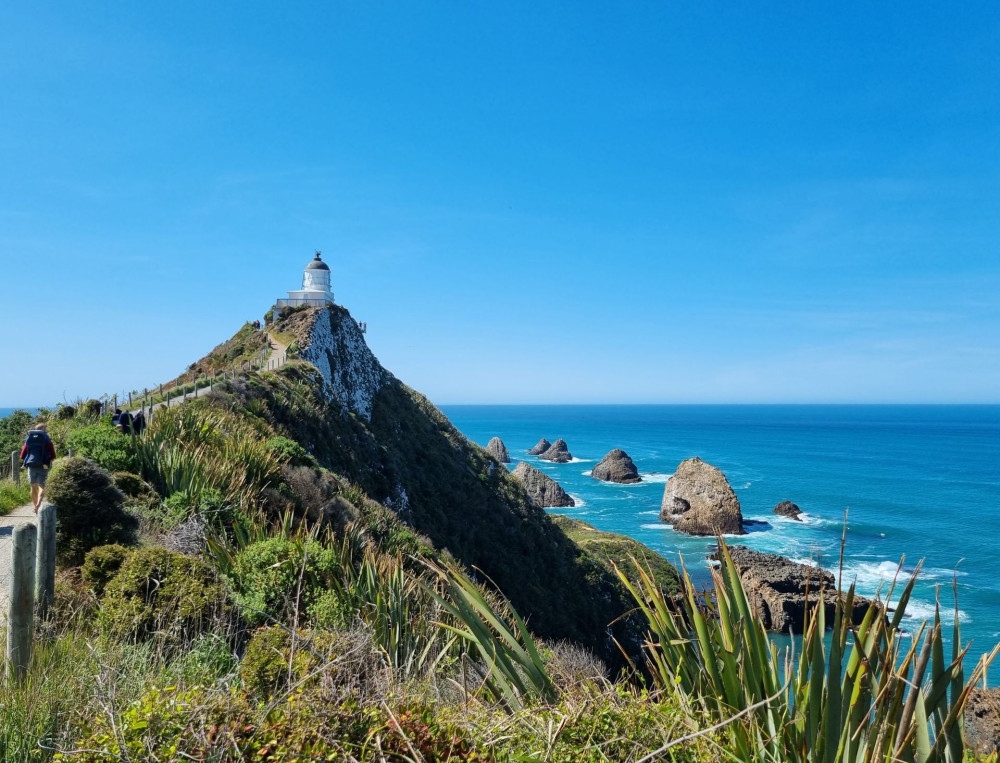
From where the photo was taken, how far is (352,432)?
2705 cm

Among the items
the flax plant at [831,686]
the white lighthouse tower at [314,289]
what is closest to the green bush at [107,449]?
the flax plant at [831,686]

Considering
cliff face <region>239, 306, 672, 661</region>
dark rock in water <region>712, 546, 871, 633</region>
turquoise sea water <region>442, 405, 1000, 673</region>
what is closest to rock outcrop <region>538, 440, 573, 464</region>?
turquoise sea water <region>442, 405, 1000, 673</region>

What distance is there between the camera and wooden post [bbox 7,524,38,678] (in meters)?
3.77

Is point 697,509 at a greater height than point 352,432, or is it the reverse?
point 352,432

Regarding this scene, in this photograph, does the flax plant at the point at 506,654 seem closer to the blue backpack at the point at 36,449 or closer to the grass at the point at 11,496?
the blue backpack at the point at 36,449

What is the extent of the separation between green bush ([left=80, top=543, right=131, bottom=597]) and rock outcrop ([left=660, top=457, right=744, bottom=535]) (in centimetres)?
5305

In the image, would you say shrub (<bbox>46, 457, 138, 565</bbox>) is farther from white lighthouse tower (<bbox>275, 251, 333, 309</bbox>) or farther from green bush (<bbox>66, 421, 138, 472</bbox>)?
white lighthouse tower (<bbox>275, 251, 333, 309</bbox>)

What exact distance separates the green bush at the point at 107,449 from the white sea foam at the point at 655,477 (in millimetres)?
79399

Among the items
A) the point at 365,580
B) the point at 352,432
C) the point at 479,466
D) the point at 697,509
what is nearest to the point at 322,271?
the point at 479,466

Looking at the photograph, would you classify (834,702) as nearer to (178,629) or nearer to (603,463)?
(178,629)

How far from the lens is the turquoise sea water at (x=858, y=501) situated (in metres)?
38.4

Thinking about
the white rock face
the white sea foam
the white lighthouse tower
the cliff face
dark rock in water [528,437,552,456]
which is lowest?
the white sea foam

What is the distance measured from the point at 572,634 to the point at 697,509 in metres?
37.7

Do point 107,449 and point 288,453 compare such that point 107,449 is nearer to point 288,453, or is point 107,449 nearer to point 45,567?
point 45,567
